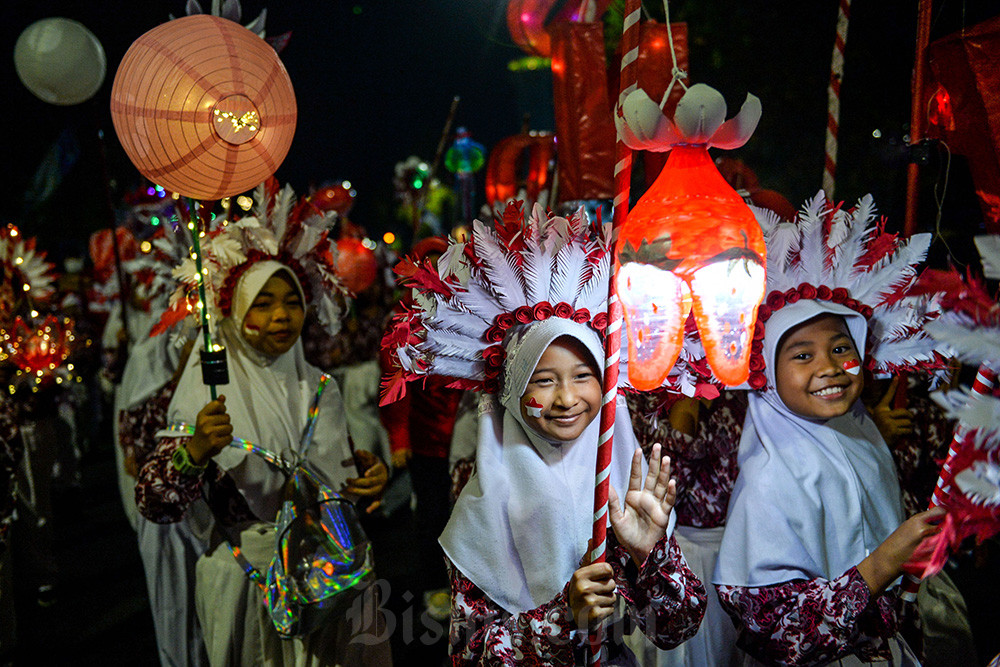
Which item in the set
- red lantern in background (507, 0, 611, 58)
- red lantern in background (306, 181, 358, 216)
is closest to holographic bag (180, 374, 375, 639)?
red lantern in background (306, 181, 358, 216)

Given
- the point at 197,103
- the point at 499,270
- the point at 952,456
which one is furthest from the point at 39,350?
the point at 952,456

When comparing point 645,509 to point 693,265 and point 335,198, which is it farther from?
point 335,198

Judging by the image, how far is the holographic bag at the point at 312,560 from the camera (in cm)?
267

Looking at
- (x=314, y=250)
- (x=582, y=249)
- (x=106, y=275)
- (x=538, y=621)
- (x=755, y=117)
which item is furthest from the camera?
(x=106, y=275)

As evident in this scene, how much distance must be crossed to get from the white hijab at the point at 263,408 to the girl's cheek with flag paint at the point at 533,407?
1.39 meters

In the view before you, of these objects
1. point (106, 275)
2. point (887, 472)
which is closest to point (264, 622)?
point (887, 472)

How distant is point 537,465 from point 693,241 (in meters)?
0.83

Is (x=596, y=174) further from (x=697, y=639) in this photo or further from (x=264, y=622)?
(x=264, y=622)

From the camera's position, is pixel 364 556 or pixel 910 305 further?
pixel 364 556

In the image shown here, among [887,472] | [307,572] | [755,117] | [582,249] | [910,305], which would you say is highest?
[755,117]

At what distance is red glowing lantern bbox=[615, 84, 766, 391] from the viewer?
1818 mm

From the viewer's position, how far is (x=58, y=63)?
5848 millimetres

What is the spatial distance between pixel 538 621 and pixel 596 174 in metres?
2.31

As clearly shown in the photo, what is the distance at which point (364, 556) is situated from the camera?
281 centimetres
